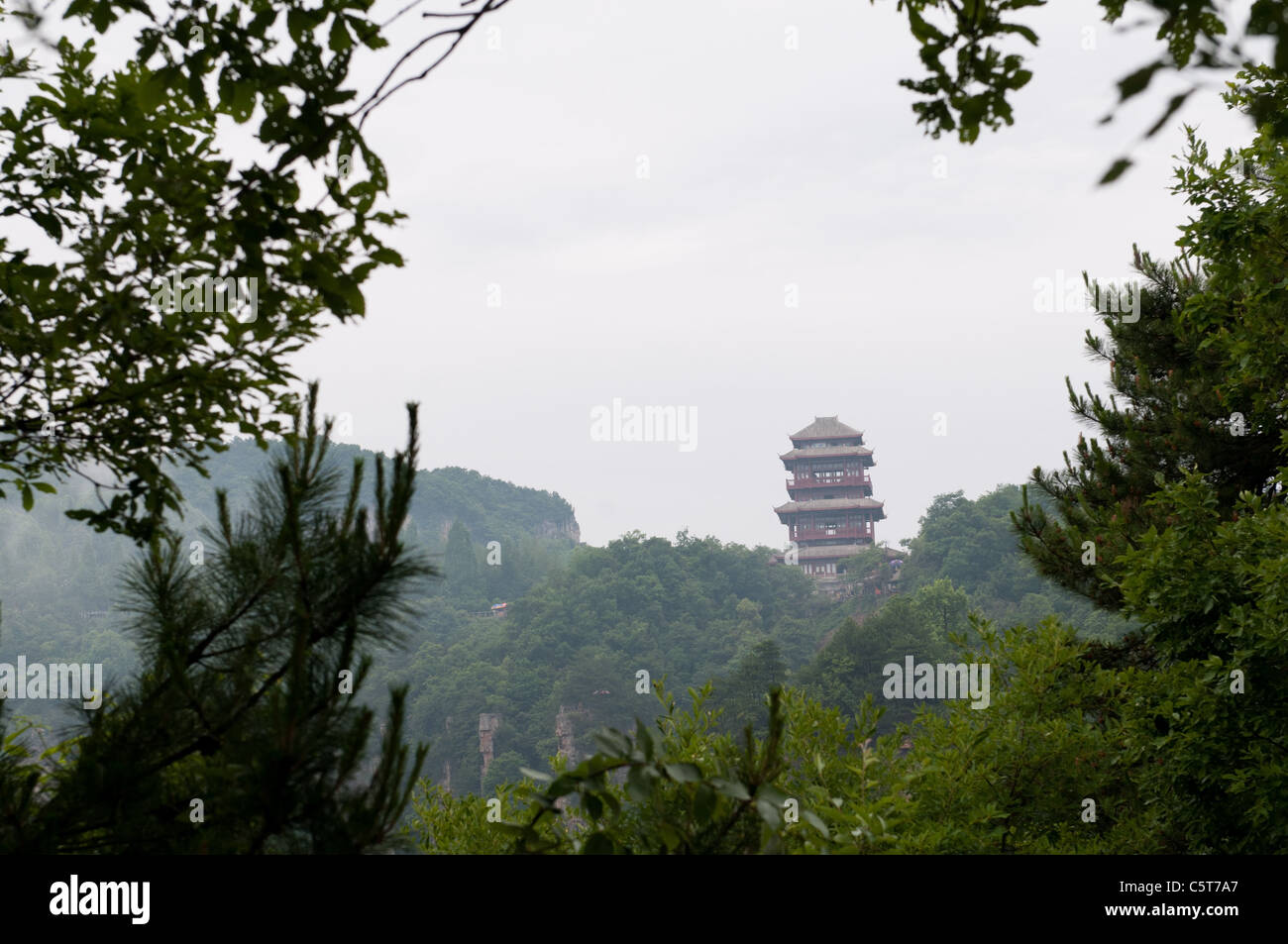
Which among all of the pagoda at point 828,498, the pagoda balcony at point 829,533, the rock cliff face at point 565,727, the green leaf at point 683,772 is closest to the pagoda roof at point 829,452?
the pagoda at point 828,498

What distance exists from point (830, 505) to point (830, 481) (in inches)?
62.2

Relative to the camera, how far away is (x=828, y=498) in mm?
60438

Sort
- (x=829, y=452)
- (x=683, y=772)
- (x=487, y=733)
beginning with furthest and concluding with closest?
(x=829, y=452), (x=487, y=733), (x=683, y=772)

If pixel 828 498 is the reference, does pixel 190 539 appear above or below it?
below

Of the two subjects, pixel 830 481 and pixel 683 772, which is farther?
pixel 830 481

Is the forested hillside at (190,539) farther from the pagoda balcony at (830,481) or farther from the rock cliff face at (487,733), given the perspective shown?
the pagoda balcony at (830,481)

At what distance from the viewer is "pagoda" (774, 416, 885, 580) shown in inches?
2322

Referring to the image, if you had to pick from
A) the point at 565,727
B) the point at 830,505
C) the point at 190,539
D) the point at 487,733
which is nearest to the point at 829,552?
the point at 830,505

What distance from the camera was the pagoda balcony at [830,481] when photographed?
59.2m

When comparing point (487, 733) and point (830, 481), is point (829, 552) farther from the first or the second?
point (487, 733)

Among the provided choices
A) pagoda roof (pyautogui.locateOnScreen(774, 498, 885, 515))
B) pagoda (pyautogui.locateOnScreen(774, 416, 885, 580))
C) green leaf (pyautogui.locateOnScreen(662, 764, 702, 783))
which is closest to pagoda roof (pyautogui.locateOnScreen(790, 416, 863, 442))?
pagoda (pyautogui.locateOnScreen(774, 416, 885, 580))

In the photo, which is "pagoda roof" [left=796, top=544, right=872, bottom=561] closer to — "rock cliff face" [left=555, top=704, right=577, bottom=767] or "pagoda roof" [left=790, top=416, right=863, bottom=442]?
"pagoda roof" [left=790, top=416, right=863, bottom=442]

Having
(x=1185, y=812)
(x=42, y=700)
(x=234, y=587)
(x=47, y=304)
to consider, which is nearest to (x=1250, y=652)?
(x=1185, y=812)
